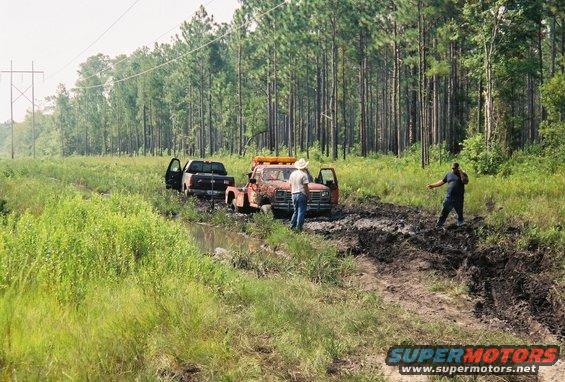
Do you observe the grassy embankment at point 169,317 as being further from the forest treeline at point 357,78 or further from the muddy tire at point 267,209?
the forest treeline at point 357,78

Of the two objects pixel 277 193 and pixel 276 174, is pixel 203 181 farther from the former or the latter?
pixel 277 193

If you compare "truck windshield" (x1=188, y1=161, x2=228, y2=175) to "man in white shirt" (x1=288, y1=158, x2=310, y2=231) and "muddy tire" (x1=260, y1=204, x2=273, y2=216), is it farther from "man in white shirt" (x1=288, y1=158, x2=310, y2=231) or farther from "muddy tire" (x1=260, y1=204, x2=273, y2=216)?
"man in white shirt" (x1=288, y1=158, x2=310, y2=231)

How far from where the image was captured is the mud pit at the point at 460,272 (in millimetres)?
8375

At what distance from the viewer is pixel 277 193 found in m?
18.7

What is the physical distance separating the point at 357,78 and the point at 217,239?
2244 inches

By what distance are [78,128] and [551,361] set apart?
130m

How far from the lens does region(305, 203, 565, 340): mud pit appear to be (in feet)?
27.5

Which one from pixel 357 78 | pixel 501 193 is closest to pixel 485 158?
pixel 501 193

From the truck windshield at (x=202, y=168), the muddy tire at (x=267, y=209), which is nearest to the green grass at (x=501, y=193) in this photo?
the truck windshield at (x=202, y=168)

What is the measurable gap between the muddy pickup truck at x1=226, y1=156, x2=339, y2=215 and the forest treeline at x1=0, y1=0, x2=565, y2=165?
13.0 metres

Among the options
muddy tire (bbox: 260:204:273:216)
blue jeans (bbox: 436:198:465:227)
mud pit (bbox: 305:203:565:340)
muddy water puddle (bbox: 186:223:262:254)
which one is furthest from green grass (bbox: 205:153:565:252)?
muddy water puddle (bbox: 186:223:262:254)

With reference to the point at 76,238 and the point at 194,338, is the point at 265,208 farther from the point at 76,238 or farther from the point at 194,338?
the point at 194,338

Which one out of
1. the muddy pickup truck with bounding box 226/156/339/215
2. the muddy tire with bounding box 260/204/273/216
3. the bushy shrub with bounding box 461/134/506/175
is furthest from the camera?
the bushy shrub with bounding box 461/134/506/175

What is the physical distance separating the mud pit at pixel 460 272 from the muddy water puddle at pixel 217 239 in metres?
2.00
